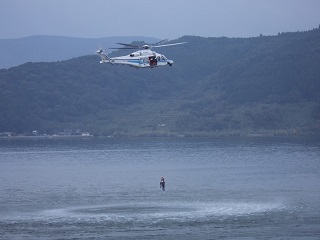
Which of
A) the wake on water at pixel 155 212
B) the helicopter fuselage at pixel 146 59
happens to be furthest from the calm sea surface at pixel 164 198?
the helicopter fuselage at pixel 146 59

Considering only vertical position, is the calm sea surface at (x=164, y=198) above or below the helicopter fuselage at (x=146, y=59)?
below

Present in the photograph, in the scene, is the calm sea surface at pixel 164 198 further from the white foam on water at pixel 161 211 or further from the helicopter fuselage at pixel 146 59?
the helicopter fuselage at pixel 146 59

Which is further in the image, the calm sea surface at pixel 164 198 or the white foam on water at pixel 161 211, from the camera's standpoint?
the white foam on water at pixel 161 211

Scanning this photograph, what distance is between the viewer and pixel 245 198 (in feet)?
254

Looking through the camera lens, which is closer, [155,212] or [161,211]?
[155,212]

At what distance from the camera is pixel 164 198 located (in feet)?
259

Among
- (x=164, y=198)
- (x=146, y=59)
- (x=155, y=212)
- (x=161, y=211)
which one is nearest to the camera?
(x=155, y=212)

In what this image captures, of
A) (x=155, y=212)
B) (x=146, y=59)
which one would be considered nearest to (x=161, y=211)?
(x=155, y=212)

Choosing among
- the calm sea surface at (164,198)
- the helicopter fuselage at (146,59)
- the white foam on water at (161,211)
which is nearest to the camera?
the calm sea surface at (164,198)

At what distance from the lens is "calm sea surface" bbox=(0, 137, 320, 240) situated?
59.8 meters

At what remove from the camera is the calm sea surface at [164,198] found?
59.8 meters

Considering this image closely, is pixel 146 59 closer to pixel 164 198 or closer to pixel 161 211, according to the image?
pixel 164 198

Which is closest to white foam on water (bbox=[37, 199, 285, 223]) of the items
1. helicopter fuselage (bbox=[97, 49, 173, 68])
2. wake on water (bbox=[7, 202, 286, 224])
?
wake on water (bbox=[7, 202, 286, 224])

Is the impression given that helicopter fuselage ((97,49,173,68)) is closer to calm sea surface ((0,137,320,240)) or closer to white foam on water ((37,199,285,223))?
calm sea surface ((0,137,320,240))
